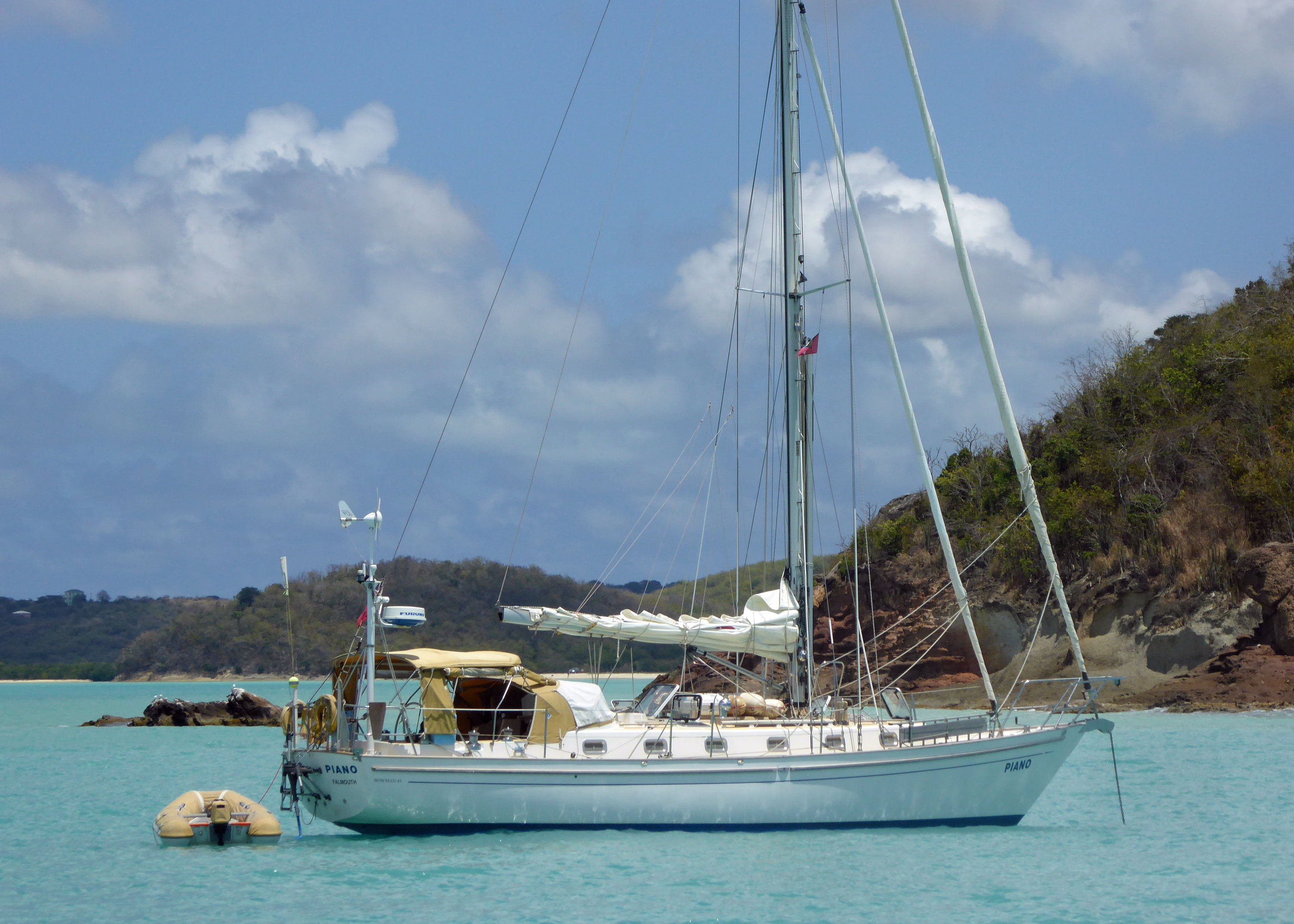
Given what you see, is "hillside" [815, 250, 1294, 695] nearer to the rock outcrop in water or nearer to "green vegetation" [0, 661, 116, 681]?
the rock outcrop in water

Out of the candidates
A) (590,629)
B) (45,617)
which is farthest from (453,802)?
(45,617)

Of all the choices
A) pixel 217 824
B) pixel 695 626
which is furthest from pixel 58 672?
pixel 695 626

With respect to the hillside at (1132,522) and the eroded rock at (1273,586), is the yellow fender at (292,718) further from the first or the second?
the eroded rock at (1273,586)

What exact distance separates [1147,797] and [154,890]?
60.7 ft

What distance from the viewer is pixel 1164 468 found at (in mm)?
51781

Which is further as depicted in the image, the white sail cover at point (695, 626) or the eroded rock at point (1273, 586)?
the eroded rock at point (1273, 586)

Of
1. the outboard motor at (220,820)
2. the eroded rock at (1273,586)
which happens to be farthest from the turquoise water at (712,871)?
the eroded rock at (1273,586)

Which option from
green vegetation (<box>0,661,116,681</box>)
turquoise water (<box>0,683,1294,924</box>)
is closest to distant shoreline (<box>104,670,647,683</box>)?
green vegetation (<box>0,661,116,681</box>)

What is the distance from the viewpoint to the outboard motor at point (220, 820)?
18594 millimetres

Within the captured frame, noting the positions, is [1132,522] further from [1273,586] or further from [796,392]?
[796,392]

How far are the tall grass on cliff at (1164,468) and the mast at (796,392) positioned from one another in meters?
30.6

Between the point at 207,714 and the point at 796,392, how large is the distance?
147ft

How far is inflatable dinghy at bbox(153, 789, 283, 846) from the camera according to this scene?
18719 mm

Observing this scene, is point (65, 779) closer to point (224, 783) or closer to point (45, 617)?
point (224, 783)
